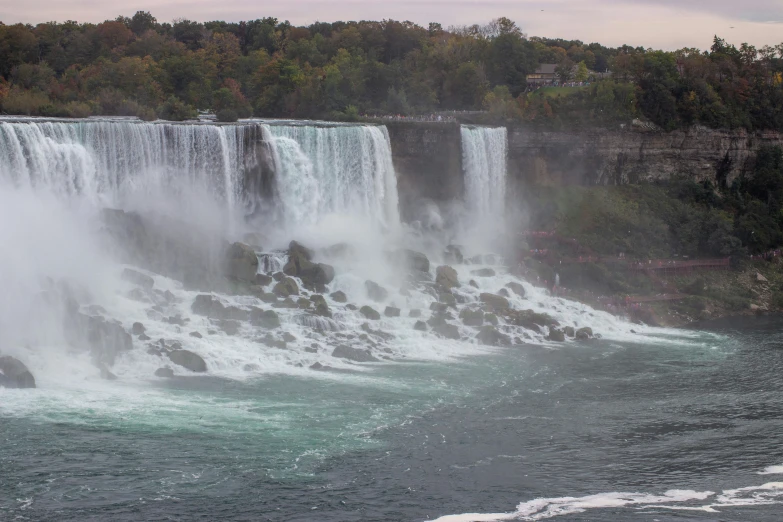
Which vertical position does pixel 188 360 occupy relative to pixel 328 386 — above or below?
above

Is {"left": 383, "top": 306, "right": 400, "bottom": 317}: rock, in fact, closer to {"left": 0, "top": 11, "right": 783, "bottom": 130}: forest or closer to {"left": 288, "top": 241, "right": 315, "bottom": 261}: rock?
{"left": 288, "top": 241, "right": 315, "bottom": 261}: rock

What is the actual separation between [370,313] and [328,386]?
679 cm

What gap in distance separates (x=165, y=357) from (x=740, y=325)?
70.3 ft

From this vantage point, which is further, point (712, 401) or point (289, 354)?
point (289, 354)

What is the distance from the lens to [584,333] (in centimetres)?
3475

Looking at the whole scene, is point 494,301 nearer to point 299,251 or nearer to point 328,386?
point 299,251

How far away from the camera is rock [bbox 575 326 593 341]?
34656mm

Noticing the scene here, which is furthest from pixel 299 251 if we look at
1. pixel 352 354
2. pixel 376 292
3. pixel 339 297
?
pixel 352 354

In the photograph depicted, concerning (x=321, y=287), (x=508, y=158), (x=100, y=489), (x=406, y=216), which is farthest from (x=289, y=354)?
(x=508, y=158)

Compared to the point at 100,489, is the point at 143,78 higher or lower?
higher

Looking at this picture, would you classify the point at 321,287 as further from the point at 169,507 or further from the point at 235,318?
the point at 169,507

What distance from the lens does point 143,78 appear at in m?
54.1

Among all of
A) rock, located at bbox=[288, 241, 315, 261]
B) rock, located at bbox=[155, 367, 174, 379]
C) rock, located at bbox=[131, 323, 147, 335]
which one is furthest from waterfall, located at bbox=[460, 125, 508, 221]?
rock, located at bbox=[155, 367, 174, 379]

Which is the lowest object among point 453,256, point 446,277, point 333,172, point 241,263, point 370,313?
point 370,313
